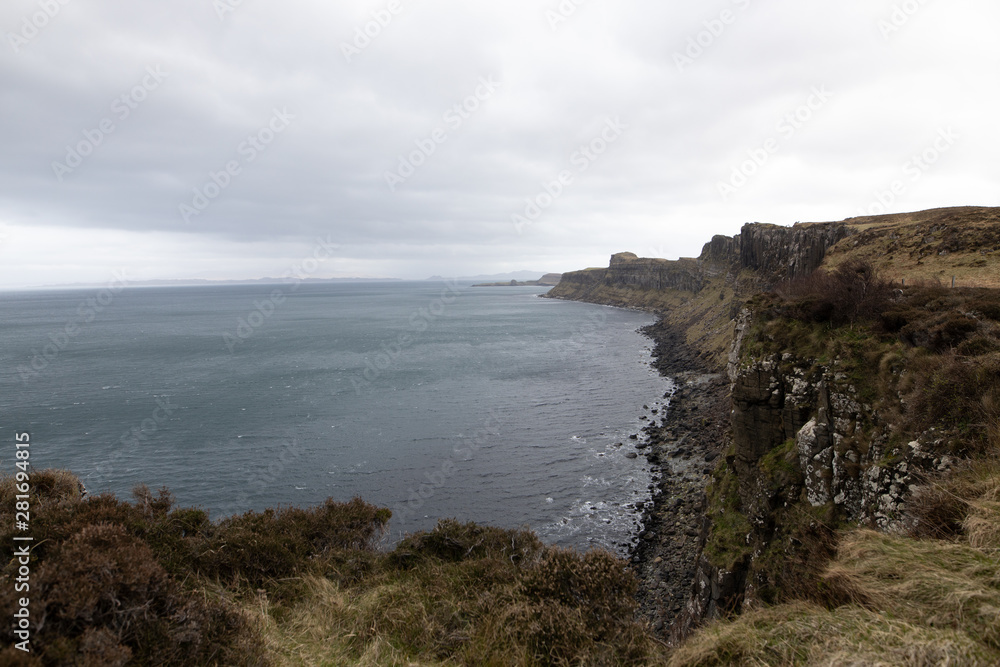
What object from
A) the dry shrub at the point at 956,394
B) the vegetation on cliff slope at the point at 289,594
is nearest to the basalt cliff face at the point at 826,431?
the dry shrub at the point at 956,394

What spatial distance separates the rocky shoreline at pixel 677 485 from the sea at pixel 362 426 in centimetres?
156

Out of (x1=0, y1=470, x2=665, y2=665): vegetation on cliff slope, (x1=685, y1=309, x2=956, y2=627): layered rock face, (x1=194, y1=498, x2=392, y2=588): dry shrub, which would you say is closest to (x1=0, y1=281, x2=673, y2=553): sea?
(x1=685, y1=309, x2=956, y2=627): layered rock face

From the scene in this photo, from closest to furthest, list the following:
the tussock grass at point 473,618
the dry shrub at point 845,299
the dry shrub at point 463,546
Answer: the tussock grass at point 473,618, the dry shrub at point 463,546, the dry shrub at point 845,299

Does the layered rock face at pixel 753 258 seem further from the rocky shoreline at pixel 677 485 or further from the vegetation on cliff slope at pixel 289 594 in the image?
the vegetation on cliff slope at pixel 289 594

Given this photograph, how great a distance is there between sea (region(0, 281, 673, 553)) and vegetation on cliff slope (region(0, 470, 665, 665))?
14.5 metres

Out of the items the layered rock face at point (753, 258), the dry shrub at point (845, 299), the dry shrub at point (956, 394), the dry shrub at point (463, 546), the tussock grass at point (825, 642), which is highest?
the layered rock face at point (753, 258)

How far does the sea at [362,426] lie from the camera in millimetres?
32500

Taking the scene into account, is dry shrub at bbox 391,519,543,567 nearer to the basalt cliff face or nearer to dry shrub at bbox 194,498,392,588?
dry shrub at bbox 194,498,392,588

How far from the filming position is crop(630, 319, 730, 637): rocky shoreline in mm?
23000

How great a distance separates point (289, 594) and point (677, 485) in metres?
28.8

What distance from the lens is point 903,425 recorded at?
13.1 meters

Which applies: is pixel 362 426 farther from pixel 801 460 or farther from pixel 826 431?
pixel 826 431

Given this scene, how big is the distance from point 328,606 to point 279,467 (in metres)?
29.8

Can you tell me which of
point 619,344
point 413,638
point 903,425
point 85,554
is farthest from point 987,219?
point 619,344
